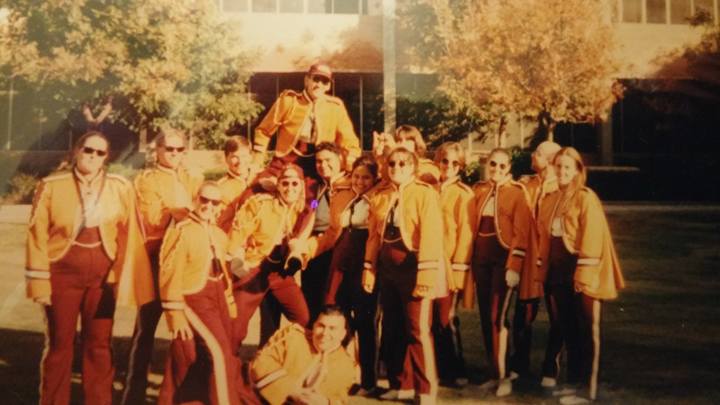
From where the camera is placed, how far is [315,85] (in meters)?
3.55

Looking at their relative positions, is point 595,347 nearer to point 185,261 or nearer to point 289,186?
point 289,186

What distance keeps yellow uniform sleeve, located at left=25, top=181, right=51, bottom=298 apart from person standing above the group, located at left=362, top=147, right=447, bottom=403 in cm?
143

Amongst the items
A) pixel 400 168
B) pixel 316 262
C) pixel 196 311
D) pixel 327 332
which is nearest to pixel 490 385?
pixel 327 332

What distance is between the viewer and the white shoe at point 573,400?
333 centimetres

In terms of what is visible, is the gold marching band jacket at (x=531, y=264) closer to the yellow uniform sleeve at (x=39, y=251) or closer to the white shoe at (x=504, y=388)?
the white shoe at (x=504, y=388)

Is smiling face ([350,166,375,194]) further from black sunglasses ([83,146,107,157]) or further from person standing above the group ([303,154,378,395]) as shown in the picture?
black sunglasses ([83,146,107,157])

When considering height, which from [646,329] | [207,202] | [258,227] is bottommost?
[646,329]

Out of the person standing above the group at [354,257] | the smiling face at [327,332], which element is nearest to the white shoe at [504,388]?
the person standing above the group at [354,257]

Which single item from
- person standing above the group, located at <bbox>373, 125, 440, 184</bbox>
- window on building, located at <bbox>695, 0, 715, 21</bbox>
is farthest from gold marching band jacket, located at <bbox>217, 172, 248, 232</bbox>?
window on building, located at <bbox>695, 0, 715, 21</bbox>

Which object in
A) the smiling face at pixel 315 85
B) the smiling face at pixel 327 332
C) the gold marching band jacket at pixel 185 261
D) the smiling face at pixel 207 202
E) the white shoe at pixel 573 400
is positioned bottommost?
the white shoe at pixel 573 400

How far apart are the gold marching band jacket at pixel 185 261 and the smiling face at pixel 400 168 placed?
90cm

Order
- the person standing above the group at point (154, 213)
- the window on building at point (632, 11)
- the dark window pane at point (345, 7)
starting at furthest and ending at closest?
the window on building at point (632, 11), the dark window pane at point (345, 7), the person standing above the group at point (154, 213)

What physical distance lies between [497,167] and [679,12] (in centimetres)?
171

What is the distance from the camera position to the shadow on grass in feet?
10.1
